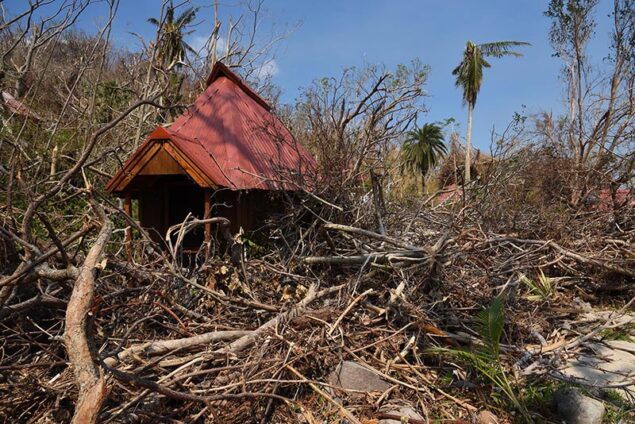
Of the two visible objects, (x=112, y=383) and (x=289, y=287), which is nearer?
(x=112, y=383)

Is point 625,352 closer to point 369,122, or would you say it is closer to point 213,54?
point 369,122

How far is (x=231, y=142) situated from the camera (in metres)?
6.27

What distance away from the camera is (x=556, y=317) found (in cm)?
613

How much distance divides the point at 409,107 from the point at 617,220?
5.68 m

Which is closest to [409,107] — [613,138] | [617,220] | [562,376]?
[562,376]

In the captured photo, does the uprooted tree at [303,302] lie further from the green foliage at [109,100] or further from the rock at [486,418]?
the green foliage at [109,100]

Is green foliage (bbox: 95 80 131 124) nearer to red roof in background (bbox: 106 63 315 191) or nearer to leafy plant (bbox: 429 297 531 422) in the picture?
red roof in background (bbox: 106 63 315 191)

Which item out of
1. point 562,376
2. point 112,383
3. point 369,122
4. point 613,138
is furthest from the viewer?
point 613,138

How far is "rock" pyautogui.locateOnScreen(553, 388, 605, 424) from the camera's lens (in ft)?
11.5

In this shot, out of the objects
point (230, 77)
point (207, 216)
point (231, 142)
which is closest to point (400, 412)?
point (207, 216)

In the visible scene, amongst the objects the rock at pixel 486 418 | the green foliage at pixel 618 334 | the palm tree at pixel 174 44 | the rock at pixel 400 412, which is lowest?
the rock at pixel 400 412

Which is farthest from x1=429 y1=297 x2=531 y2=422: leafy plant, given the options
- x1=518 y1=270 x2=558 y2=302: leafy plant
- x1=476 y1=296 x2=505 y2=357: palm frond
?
x1=518 y1=270 x2=558 y2=302: leafy plant

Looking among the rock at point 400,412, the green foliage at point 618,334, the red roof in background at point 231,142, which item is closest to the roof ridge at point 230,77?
the red roof in background at point 231,142

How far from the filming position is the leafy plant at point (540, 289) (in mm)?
6234
